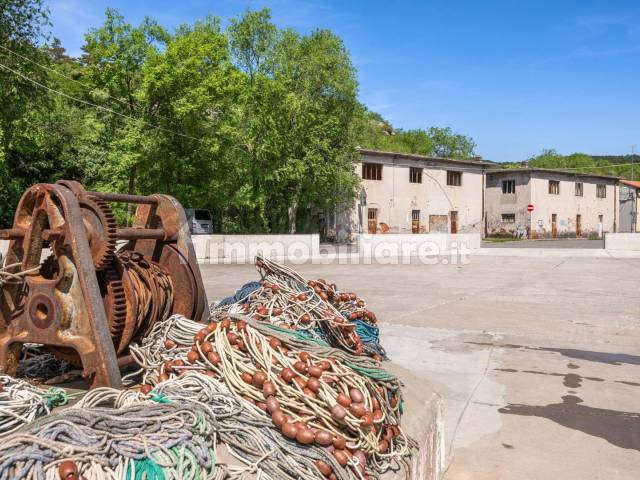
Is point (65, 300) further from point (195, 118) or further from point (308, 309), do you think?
point (195, 118)

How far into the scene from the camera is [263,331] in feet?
11.2

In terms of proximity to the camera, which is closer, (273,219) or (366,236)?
(366,236)

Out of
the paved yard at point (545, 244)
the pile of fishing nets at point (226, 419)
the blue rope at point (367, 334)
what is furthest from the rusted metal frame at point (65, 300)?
the paved yard at point (545, 244)

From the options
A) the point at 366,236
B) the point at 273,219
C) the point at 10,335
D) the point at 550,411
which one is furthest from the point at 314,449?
the point at 273,219

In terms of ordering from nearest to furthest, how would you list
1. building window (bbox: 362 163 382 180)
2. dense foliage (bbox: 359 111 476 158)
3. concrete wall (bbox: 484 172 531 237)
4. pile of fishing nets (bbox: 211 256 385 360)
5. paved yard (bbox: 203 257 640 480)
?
paved yard (bbox: 203 257 640 480)
pile of fishing nets (bbox: 211 256 385 360)
building window (bbox: 362 163 382 180)
concrete wall (bbox: 484 172 531 237)
dense foliage (bbox: 359 111 476 158)

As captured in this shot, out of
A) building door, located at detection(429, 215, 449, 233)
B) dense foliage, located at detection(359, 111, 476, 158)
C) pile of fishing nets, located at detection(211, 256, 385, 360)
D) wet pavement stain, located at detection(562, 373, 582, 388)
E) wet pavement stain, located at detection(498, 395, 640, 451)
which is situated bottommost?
wet pavement stain, located at detection(498, 395, 640, 451)

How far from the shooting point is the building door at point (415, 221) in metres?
44.4

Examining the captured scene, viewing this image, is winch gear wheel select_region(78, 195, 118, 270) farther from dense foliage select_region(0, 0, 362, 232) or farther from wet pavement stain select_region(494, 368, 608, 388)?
dense foliage select_region(0, 0, 362, 232)

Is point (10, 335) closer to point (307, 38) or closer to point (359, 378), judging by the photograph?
point (359, 378)

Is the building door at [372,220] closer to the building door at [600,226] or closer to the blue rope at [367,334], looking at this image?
the building door at [600,226]

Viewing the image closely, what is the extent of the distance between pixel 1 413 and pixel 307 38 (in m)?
38.3

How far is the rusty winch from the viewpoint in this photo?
3.47 metres

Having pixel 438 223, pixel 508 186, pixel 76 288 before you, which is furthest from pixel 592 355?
pixel 508 186

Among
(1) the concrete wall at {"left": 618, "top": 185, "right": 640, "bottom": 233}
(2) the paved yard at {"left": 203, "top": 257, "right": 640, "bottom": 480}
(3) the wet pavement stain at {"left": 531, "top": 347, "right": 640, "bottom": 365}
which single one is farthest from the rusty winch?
(1) the concrete wall at {"left": 618, "top": 185, "right": 640, "bottom": 233}
